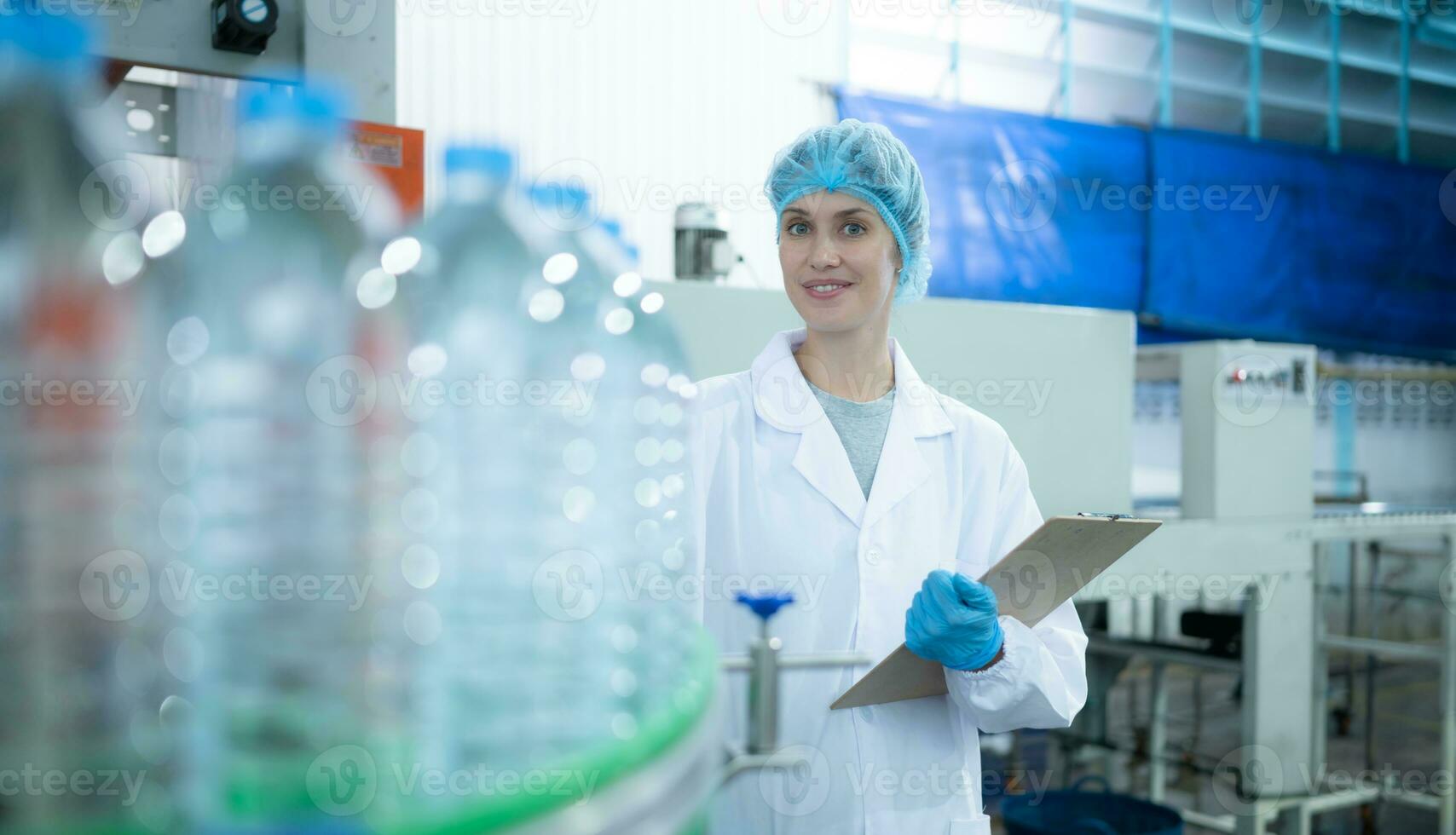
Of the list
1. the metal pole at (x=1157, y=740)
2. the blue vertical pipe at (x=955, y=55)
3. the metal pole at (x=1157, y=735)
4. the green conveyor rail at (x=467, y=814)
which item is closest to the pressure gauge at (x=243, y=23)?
the green conveyor rail at (x=467, y=814)

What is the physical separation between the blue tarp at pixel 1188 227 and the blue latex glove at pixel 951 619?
3.44m

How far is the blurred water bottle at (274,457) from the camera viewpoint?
0.42 metres

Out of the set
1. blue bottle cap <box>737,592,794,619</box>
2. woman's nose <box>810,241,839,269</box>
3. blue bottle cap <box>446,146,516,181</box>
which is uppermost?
woman's nose <box>810,241,839,269</box>

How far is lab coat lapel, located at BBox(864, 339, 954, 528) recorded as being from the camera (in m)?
1.23

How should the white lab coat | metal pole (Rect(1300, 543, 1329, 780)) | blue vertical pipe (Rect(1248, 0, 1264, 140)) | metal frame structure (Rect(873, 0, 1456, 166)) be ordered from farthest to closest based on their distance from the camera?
blue vertical pipe (Rect(1248, 0, 1264, 140)) → metal frame structure (Rect(873, 0, 1456, 166)) → metal pole (Rect(1300, 543, 1329, 780)) → the white lab coat

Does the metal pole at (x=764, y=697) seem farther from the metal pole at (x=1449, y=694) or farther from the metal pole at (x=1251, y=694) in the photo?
the metal pole at (x=1449, y=694)

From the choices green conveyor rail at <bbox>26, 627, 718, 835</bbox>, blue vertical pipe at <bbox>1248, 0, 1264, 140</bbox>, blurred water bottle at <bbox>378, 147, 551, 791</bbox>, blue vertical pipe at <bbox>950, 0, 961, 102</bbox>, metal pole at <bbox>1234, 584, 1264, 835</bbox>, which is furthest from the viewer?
blue vertical pipe at <bbox>1248, 0, 1264, 140</bbox>

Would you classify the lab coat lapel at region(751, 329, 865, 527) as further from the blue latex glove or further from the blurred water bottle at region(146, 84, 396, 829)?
the blurred water bottle at region(146, 84, 396, 829)

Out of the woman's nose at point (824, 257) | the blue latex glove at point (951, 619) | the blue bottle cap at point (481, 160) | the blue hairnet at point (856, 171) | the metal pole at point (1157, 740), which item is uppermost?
the blue hairnet at point (856, 171)

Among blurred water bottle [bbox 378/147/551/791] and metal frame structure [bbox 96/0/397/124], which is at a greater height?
metal frame structure [bbox 96/0/397/124]

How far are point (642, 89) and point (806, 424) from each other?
311 cm

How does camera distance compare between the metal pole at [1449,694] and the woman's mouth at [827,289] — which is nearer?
the woman's mouth at [827,289]

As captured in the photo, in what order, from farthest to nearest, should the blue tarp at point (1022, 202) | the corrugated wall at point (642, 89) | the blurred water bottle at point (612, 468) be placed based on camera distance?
the blue tarp at point (1022, 202), the corrugated wall at point (642, 89), the blurred water bottle at point (612, 468)

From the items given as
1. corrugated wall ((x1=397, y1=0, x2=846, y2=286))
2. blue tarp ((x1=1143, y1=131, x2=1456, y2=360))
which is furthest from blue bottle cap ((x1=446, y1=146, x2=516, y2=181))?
blue tarp ((x1=1143, y1=131, x2=1456, y2=360))
